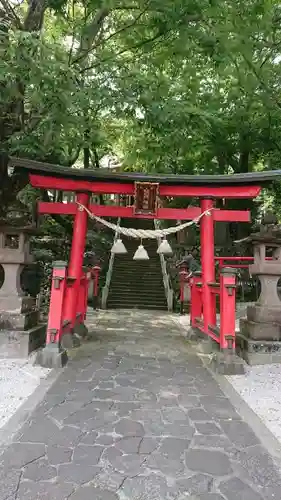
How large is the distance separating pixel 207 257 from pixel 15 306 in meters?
4.55

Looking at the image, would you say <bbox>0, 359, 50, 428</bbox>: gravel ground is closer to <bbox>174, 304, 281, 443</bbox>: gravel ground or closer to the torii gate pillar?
the torii gate pillar

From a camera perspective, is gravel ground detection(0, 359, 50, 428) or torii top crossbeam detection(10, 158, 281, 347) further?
torii top crossbeam detection(10, 158, 281, 347)

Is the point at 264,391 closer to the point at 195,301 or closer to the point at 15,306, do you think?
the point at 195,301

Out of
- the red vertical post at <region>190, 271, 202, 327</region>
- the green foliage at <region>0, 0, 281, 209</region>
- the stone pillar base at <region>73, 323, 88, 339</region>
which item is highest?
the green foliage at <region>0, 0, 281, 209</region>

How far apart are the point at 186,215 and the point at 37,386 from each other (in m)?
5.41

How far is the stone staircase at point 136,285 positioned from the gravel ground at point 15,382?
395 inches

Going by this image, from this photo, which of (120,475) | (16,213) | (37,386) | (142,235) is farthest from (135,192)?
(120,475)

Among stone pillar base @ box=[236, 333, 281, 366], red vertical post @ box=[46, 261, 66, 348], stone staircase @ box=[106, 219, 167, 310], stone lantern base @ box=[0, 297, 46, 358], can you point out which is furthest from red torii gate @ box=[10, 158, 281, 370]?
stone staircase @ box=[106, 219, 167, 310]

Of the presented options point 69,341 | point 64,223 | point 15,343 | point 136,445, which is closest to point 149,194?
point 69,341

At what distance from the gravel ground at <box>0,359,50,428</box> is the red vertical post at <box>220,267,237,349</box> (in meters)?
3.30

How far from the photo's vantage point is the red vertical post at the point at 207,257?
9078 mm

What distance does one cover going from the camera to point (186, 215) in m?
9.58

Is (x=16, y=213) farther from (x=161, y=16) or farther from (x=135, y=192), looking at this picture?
(x=161, y=16)

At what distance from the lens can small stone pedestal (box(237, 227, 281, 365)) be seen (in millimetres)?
7699
